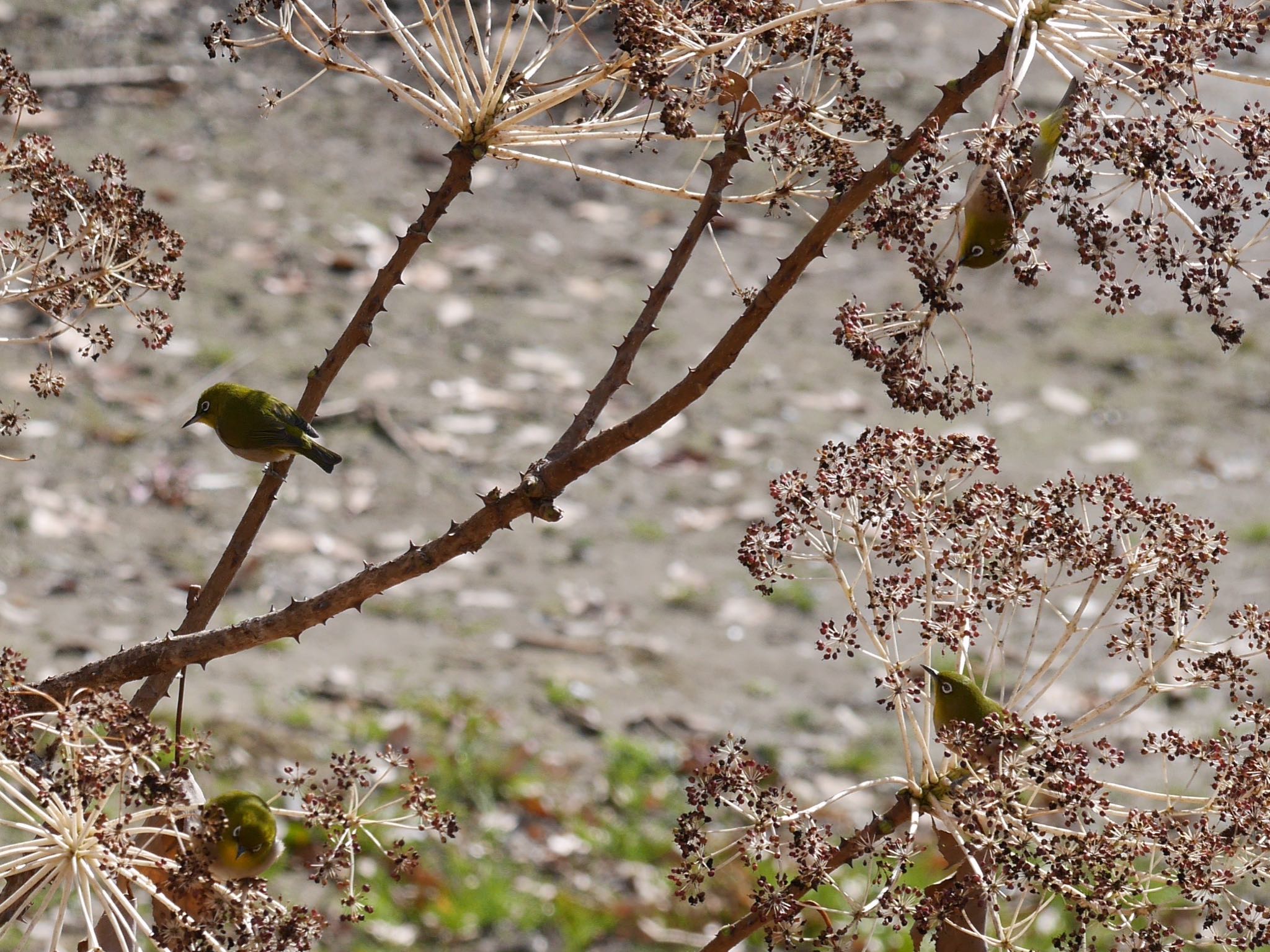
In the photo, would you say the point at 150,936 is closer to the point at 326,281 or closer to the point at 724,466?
the point at 724,466

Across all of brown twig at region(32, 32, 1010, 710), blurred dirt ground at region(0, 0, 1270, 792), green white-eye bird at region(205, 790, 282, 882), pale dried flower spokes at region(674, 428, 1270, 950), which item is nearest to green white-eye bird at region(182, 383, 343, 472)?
brown twig at region(32, 32, 1010, 710)

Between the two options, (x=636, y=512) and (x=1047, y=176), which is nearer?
(x=1047, y=176)

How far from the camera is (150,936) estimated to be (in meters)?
1.22

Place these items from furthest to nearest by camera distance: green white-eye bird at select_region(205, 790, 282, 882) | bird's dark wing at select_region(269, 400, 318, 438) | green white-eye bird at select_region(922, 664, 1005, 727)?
bird's dark wing at select_region(269, 400, 318, 438) → green white-eye bird at select_region(922, 664, 1005, 727) → green white-eye bird at select_region(205, 790, 282, 882)

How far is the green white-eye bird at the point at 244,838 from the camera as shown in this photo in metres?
1.32

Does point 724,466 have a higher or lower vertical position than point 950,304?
higher

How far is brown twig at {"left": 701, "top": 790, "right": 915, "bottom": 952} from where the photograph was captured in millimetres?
1318

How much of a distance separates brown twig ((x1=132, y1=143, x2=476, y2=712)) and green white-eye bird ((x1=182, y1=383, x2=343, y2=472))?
63 centimetres

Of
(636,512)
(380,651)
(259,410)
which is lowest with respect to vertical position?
(259,410)

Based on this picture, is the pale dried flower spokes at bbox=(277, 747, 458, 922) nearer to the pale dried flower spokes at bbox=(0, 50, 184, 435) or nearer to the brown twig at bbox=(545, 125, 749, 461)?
the brown twig at bbox=(545, 125, 749, 461)

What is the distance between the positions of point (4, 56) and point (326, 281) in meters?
5.77

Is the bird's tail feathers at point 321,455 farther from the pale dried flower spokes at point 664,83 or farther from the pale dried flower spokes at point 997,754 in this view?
the pale dried flower spokes at point 997,754

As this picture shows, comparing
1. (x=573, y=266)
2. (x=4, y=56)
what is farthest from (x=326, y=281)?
(x=4, y=56)

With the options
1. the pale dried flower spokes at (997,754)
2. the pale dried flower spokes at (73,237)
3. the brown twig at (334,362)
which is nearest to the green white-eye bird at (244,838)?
the brown twig at (334,362)
